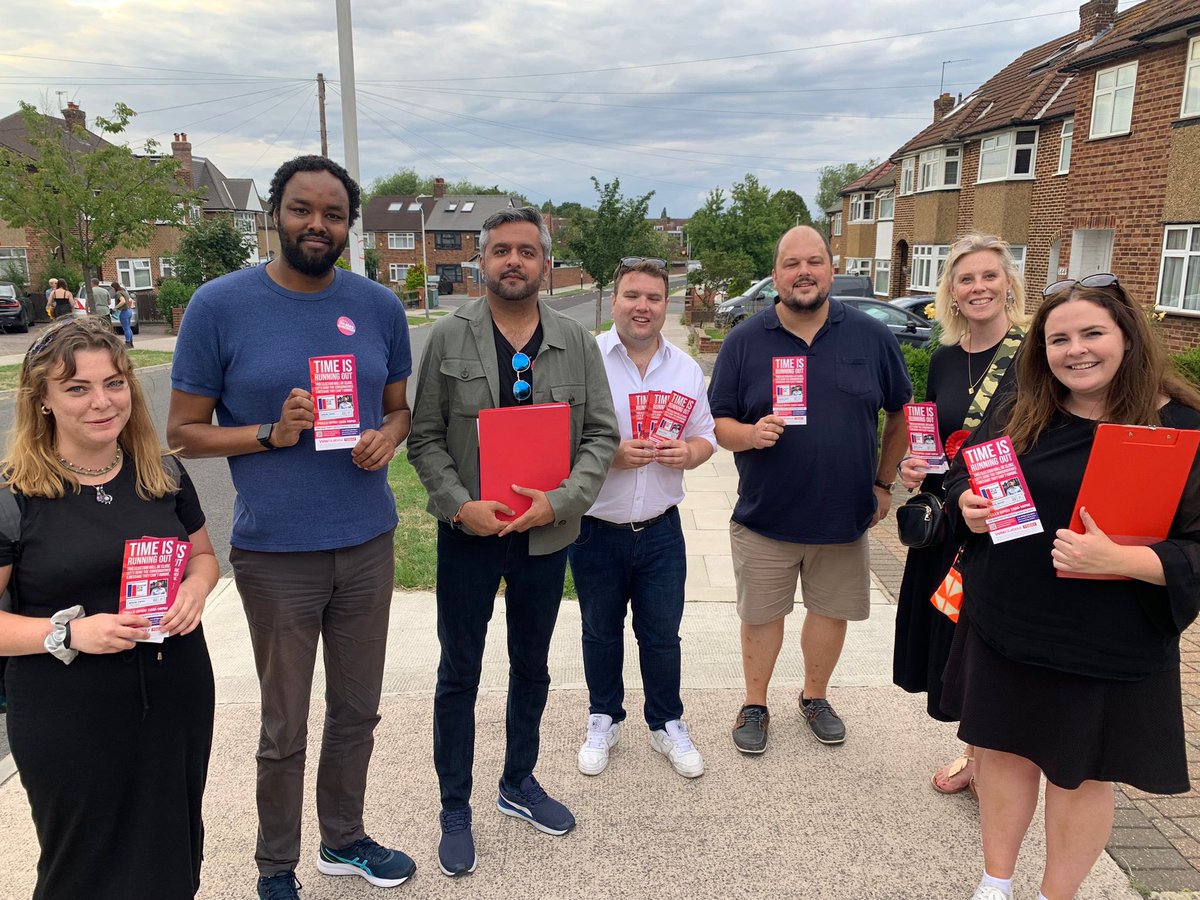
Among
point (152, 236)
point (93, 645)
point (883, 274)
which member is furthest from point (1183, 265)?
point (152, 236)

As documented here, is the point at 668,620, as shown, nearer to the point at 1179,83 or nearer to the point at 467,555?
the point at 467,555

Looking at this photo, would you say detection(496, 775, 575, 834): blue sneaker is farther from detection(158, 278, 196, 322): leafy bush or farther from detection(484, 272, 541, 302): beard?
detection(158, 278, 196, 322): leafy bush

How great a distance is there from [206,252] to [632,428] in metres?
33.6

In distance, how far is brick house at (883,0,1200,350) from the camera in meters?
13.9

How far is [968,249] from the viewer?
3467 mm

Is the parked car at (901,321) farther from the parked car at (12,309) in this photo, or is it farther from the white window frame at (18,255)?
the white window frame at (18,255)

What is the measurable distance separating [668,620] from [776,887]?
3.74 feet

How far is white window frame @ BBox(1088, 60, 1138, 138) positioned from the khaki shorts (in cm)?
1590

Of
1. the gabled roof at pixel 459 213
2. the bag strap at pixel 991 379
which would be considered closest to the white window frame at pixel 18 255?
the bag strap at pixel 991 379

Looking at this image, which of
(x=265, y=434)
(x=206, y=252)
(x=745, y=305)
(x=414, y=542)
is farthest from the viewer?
(x=206, y=252)

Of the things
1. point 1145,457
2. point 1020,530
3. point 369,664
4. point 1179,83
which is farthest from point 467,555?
point 1179,83

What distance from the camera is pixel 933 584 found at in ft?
10.6

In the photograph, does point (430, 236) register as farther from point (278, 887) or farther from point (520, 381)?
point (278, 887)

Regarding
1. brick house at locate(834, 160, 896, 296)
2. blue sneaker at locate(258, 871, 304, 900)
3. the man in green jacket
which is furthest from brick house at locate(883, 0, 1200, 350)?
blue sneaker at locate(258, 871, 304, 900)
